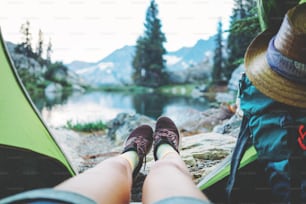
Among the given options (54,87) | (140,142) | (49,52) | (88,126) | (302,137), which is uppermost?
(49,52)

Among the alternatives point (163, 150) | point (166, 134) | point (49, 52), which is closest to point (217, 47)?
point (49, 52)

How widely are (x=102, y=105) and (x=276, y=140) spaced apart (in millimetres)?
1875

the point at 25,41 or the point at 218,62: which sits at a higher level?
the point at 25,41

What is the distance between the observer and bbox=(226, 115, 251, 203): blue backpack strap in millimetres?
692

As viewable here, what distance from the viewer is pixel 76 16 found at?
1498mm

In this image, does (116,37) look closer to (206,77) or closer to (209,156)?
(209,156)

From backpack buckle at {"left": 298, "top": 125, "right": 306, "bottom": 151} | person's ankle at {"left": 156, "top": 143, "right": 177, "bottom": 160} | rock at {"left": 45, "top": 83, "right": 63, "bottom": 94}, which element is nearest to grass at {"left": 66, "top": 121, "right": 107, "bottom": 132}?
rock at {"left": 45, "top": 83, "right": 63, "bottom": 94}

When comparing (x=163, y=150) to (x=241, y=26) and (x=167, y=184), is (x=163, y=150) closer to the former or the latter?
(x=167, y=184)

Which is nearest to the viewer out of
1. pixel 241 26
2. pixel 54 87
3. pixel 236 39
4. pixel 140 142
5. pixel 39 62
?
pixel 140 142

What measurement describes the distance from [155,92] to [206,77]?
0.61 meters

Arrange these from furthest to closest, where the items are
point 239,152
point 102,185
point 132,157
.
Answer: point 132,157, point 239,152, point 102,185

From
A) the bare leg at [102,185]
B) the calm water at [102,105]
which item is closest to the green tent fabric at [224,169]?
the bare leg at [102,185]

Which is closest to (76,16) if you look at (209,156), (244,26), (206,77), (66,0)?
(66,0)

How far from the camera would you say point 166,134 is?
96 cm
